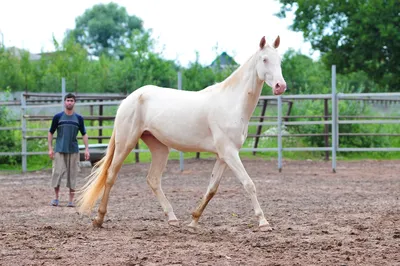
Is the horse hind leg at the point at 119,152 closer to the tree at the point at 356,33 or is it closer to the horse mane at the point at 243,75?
the horse mane at the point at 243,75

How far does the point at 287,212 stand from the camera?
802 centimetres

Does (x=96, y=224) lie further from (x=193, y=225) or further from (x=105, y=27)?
(x=105, y=27)

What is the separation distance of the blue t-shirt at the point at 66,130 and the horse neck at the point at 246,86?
3.17 m

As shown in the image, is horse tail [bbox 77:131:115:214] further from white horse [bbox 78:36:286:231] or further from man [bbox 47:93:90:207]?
man [bbox 47:93:90:207]

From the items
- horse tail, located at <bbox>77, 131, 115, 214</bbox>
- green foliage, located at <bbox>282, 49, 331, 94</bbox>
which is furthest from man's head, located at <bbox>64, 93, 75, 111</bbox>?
green foliage, located at <bbox>282, 49, 331, 94</bbox>

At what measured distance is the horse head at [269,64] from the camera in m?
6.58

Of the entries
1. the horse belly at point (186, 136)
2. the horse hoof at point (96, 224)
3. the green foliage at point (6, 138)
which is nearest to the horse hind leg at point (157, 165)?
the horse belly at point (186, 136)

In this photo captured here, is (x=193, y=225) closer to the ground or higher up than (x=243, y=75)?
closer to the ground

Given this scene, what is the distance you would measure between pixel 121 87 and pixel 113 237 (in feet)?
66.6

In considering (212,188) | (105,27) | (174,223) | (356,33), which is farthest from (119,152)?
(105,27)

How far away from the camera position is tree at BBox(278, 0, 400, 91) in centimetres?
2152

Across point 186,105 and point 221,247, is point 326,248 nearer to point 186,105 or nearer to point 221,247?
point 221,247

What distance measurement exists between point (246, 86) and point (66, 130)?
3411 mm

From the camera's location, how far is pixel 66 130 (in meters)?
9.30
